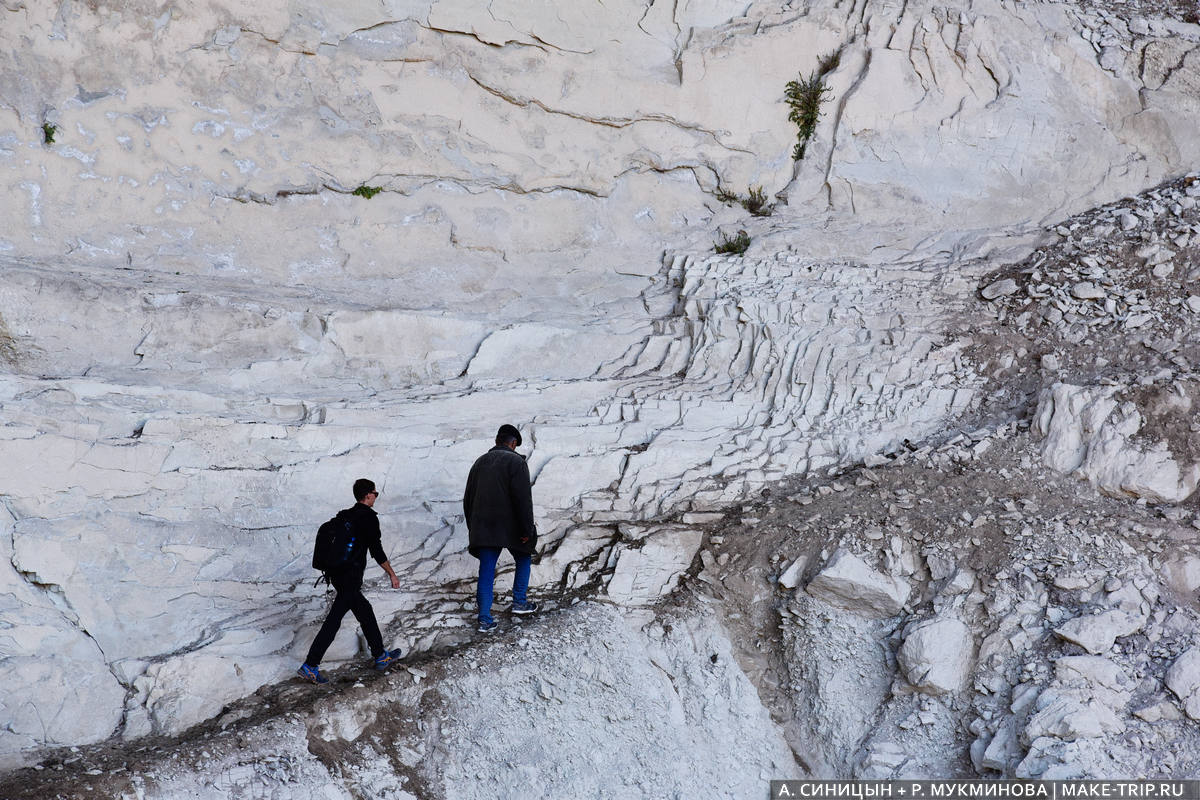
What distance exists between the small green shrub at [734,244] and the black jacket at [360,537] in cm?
447

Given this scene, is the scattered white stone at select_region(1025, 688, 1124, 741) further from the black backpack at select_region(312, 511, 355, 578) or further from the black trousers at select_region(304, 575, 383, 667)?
the black backpack at select_region(312, 511, 355, 578)

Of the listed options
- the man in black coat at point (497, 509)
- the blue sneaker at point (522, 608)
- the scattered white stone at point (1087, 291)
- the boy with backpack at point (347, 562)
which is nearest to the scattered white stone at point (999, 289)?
the scattered white stone at point (1087, 291)

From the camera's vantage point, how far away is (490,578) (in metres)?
5.69

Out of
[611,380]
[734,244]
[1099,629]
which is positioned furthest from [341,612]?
[734,244]

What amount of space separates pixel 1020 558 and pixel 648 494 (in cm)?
226

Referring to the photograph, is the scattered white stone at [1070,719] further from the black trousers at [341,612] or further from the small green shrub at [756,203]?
the small green shrub at [756,203]

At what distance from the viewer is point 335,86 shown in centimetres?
873

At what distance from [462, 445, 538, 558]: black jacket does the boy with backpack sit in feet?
1.76

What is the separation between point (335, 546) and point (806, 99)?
626 cm

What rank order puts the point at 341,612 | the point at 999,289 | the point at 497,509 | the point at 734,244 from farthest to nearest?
the point at 734,244
the point at 999,289
the point at 497,509
the point at 341,612

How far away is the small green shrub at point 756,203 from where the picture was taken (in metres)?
9.21

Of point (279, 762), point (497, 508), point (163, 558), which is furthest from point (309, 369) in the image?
point (279, 762)

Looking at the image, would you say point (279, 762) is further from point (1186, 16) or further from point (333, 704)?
point (1186, 16)

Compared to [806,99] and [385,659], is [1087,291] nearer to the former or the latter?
[806,99]
